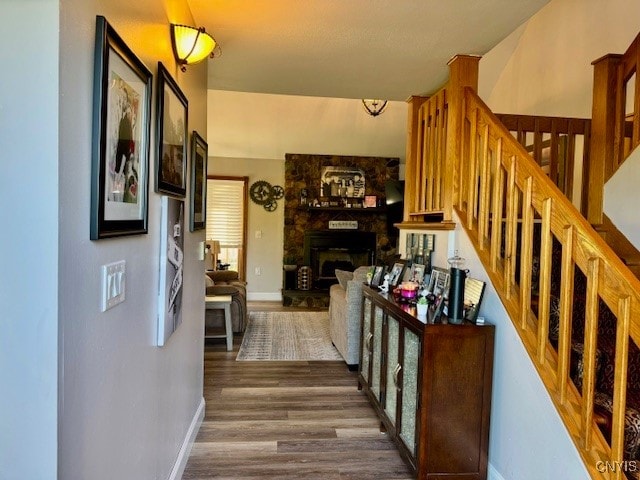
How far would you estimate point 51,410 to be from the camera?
2.82 feet

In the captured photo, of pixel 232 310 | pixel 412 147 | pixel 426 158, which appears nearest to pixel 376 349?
pixel 426 158

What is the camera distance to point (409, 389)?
6.96ft

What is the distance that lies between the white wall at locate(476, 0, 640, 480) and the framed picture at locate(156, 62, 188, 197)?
1607 mm

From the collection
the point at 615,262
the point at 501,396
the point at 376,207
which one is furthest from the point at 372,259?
the point at 615,262

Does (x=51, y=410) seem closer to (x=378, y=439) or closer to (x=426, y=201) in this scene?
(x=378, y=439)

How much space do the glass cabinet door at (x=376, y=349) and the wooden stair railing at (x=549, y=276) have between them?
32.2 inches

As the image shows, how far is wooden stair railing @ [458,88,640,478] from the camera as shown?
1291 millimetres

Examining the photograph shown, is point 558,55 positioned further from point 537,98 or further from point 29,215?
point 29,215

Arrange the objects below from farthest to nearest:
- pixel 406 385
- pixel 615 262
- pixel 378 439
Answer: pixel 378 439 < pixel 406 385 < pixel 615 262

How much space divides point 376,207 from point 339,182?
2.60 feet

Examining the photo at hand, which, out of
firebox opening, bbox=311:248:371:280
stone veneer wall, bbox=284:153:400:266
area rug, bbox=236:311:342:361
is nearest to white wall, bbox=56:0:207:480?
area rug, bbox=236:311:342:361

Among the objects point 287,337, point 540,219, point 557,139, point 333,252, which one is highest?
point 557,139

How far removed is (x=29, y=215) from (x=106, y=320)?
39 cm

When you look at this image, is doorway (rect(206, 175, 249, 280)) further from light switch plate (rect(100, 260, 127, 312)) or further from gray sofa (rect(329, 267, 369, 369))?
light switch plate (rect(100, 260, 127, 312))
